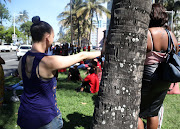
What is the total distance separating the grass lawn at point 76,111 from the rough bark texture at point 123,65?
2.30 meters

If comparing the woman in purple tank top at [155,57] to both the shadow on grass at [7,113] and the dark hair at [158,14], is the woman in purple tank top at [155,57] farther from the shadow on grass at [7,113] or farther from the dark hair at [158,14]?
the shadow on grass at [7,113]

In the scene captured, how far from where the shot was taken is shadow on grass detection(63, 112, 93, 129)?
145 inches

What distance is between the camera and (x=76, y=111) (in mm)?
4523

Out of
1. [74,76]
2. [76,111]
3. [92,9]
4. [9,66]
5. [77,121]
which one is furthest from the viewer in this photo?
[92,9]

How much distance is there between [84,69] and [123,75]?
33.2 ft

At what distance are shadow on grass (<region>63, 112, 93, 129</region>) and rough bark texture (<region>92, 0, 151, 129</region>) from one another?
2299mm

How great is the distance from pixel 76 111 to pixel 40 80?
10.2 feet

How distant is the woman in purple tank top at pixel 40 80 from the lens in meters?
1.59

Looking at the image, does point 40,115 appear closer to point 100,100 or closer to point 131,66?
point 100,100

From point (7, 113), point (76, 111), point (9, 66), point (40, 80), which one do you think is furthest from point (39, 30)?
point (9, 66)

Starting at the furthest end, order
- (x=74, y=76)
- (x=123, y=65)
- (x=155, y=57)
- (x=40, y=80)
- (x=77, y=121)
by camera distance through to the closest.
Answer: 1. (x=74, y=76)
2. (x=77, y=121)
3. (x=155, y=57)
4. (x=40, y=80)
5. (x=123, y=65)

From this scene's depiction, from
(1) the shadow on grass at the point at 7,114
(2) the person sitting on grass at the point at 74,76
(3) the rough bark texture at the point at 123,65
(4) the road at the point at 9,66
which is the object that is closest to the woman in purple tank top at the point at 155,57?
Answer: (3) the rough bark texture at the point at 123,65

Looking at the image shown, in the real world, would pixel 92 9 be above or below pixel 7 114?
above

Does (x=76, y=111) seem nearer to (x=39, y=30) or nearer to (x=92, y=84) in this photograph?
(x=92, y=84)
